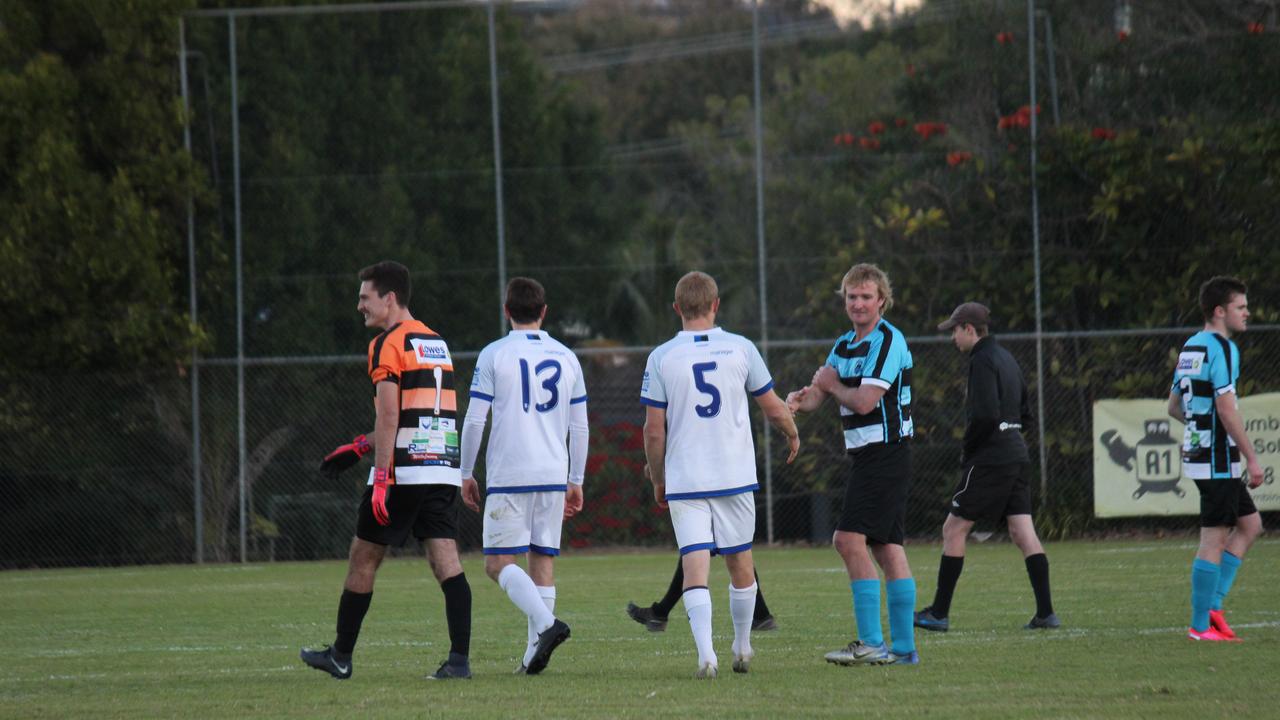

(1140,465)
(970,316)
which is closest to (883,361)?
(970,316)

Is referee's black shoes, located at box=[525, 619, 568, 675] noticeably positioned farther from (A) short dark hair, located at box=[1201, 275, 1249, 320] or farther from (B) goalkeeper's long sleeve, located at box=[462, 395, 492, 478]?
(A) short dark hair, located at box=[1201, 275, 1249, 320]

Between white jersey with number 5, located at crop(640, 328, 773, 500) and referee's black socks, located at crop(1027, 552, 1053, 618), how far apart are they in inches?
106

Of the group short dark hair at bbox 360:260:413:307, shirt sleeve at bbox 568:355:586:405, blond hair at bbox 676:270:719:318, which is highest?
short dark hair at bbox 360:260:413:307

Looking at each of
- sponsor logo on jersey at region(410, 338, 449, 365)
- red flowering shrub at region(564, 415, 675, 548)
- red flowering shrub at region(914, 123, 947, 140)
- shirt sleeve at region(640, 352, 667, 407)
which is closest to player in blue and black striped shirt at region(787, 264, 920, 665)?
shirt sleeve at region(640, 352, 667, 407)

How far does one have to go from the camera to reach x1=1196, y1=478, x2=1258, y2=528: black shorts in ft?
27.5

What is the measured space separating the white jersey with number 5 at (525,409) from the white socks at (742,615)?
1059 mm

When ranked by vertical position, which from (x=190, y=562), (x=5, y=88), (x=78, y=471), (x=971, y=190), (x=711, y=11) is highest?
(x=711, y=11)

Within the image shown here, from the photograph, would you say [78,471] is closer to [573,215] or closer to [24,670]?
[573,215]

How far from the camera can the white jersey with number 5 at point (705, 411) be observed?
23.9 ft

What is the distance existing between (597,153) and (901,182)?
27.1 ft

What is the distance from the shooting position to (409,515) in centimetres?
742

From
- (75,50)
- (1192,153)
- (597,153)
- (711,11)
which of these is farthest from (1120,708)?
(711,11)

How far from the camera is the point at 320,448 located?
61.7ft

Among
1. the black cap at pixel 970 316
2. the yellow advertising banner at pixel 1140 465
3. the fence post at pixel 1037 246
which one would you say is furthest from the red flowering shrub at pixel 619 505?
the black cap at pixel 970 316
